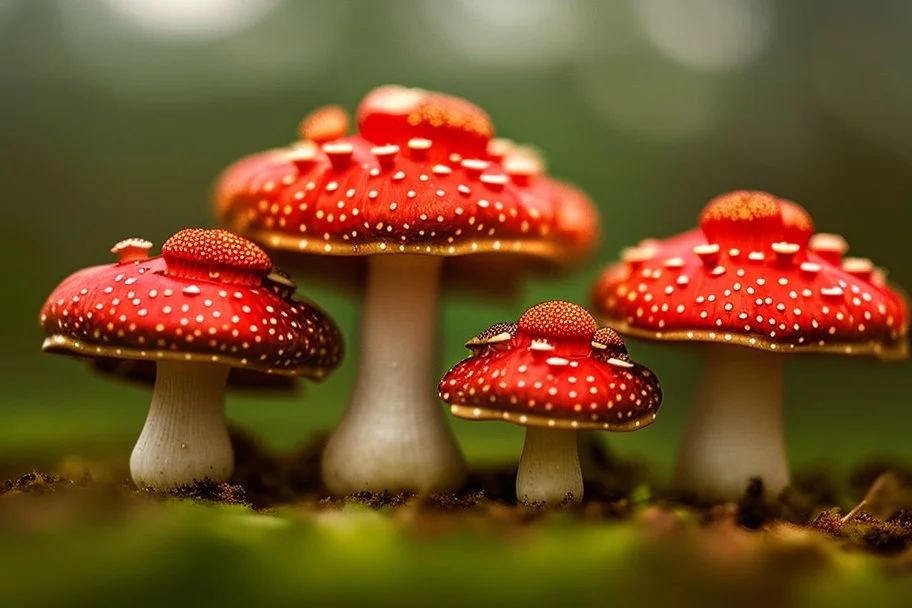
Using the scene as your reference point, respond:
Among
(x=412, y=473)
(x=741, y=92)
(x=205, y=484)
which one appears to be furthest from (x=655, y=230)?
(x=205, y=484)

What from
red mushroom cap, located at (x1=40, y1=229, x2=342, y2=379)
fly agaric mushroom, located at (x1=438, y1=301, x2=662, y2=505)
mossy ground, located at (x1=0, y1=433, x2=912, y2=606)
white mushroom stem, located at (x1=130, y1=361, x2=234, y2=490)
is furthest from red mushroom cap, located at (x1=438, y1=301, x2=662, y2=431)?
white mushroom stem, located at (x1=130, y1=361, x2=234, y2=490)

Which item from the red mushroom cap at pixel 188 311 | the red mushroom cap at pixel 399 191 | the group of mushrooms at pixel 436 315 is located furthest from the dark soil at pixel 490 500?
the red mushroom cap at pixel 399 191

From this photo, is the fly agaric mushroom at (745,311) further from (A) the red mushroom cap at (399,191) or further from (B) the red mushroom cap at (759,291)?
(A) the red mushroom cap at (399,191)

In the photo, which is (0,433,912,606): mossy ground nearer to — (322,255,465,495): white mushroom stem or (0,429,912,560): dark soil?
(0,429,912,560): dark soil

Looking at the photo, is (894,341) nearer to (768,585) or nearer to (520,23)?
(768,585)

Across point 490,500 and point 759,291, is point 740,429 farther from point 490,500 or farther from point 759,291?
point 490,500

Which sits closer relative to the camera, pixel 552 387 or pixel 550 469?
pixel 552 387

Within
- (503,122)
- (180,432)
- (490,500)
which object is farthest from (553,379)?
(503,122)
